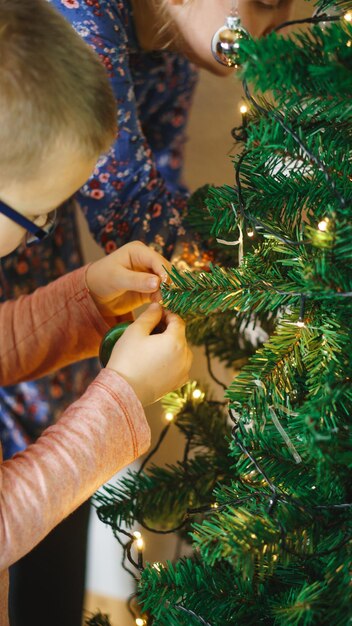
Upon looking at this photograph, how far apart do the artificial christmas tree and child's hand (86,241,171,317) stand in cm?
11

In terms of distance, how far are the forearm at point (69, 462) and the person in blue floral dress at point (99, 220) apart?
0.89 feet

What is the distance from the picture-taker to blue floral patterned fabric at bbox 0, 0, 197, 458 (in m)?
0.85

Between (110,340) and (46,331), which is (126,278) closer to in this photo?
(110,340)

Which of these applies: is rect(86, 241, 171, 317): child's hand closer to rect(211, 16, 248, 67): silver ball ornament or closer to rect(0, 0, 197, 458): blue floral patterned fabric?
rect(0, 0, 197, 458): blue floral patterned fabric

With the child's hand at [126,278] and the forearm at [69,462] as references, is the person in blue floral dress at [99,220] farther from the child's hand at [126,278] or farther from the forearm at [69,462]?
the forearm at [69,462]

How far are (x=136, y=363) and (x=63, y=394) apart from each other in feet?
1.27

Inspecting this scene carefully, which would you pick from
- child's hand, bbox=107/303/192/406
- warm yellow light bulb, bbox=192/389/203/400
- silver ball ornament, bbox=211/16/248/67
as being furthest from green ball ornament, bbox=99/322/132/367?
silver ball ornament, bbox=211/16/248/67

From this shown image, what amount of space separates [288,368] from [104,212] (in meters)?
0.43

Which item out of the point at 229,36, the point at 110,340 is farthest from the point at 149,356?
the point at 229,36

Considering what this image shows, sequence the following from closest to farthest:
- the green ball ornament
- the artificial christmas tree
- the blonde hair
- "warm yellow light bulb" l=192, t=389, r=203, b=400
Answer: the artificial christmas tree, the blonde hair, the green ball ornament, "warm yellow light bulb" l=192, t=389, r=203, b=400

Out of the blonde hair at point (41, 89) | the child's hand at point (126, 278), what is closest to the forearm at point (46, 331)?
the child's hand at point (126, 278)

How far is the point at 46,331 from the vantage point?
0.84 metres

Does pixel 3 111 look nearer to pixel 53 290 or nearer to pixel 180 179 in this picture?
pixel 53 290

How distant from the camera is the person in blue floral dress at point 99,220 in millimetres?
858
